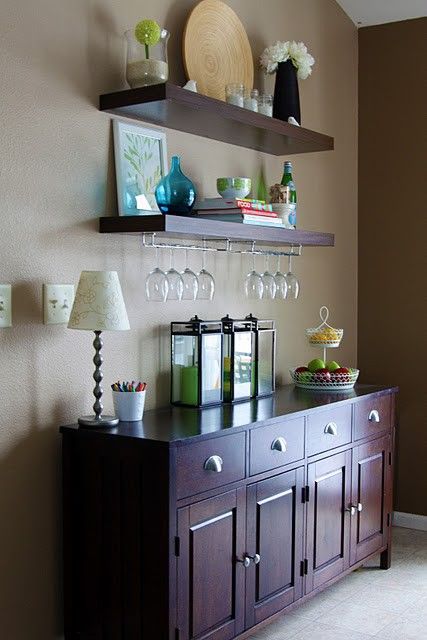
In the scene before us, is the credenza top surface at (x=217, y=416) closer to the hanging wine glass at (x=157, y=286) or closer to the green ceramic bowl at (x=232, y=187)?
the hanging wine glass at (x=157, y=286)

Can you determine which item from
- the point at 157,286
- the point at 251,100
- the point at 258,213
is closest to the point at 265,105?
the point at 251,100

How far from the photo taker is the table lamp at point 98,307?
2332 millimetres

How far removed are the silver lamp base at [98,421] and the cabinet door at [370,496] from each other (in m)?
1.17

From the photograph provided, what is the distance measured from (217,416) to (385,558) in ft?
4.31

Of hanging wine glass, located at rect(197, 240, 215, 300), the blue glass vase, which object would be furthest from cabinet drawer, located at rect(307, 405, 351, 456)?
the blue glass vase

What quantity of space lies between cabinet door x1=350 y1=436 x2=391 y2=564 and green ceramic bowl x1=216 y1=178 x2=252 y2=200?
1.09 meters

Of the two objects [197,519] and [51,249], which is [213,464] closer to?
[197,519]

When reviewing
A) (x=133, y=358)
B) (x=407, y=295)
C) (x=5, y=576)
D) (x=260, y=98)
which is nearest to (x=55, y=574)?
(x=5, y=576)

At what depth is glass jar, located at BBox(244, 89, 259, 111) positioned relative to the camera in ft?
9.89

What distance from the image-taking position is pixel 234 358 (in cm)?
297

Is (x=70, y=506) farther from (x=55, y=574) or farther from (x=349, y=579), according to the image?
(x=349, y=579)

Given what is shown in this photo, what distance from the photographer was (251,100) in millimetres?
3033

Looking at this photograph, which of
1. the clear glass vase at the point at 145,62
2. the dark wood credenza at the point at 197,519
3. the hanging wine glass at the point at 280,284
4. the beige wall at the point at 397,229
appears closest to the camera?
the dark wood credenza at the point at 197,519

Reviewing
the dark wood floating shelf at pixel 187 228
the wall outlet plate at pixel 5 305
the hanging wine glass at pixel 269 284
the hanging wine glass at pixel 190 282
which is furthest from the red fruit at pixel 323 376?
the wall outlet plate at pixel 5 305
